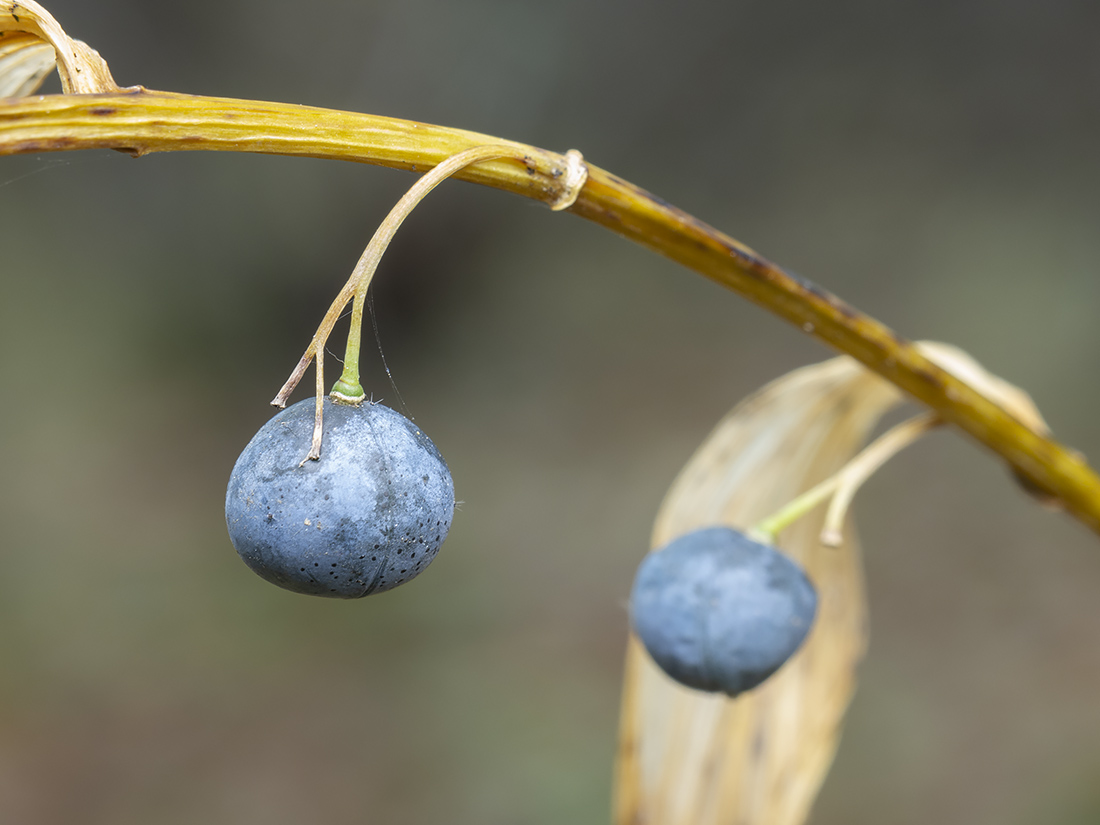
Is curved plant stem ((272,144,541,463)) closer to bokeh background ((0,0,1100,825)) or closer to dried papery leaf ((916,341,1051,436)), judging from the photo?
dried papery leaf ((916,341,1051,436))

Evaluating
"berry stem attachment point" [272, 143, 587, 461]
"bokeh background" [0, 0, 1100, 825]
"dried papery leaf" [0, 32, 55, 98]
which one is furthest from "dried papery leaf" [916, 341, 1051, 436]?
"bokeh background" [0, 0, 1100, 825]

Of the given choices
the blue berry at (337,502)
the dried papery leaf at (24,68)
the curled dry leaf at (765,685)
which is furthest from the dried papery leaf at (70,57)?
the curled dry leaf at (765,685)

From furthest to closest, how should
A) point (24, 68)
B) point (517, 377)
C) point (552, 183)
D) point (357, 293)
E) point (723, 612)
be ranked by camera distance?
point (517, 377) < point (723, 612) < point (24, 68) < point (552, 183) < point (357, 293)

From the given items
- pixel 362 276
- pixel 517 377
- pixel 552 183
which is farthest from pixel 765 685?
pixel 517 377

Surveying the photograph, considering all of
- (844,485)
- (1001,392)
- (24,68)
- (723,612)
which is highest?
(24,68)

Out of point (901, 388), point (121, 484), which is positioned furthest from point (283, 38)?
point (901, 388)

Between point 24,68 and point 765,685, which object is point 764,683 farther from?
point 24,68
